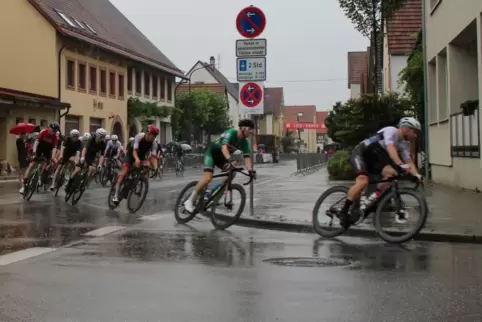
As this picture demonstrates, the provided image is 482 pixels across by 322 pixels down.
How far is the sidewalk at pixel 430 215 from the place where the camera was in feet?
31.5

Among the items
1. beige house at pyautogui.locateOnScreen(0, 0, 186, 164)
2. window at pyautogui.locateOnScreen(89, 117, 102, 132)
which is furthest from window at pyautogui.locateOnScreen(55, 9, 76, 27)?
window at pyautogui.locateOnScreen(89, 117, 102, 132)

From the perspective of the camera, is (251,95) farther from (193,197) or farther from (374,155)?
(374,155)

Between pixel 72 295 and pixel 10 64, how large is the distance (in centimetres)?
2987

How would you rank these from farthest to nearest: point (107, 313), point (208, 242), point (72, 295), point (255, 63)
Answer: point (255, 63)
point (208, 242)
point (72, 295)
point (107, 313)

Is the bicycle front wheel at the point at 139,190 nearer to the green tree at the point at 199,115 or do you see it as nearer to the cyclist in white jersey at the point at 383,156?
the cyclist in white jersey at the point at 383,156

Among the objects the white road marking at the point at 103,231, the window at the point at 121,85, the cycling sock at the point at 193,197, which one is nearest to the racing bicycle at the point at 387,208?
the cycling sock at the point at 193,197

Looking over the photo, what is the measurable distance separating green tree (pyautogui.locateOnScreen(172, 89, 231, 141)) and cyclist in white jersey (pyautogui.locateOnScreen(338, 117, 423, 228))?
44.2m

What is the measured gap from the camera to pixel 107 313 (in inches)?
206

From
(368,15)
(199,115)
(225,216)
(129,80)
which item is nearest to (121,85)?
(129,80)

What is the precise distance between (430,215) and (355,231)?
7.69ft

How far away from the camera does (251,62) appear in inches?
506

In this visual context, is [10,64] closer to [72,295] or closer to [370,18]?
[370,18]

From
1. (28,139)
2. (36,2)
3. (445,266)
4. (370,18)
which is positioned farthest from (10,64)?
(445,266)

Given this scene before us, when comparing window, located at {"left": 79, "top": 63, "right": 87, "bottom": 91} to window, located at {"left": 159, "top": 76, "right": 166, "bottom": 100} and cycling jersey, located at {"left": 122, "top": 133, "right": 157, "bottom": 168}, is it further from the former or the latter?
cycling jersey, located at {"left": 122, "top": 133, "right": 157, "bottom": 168}
